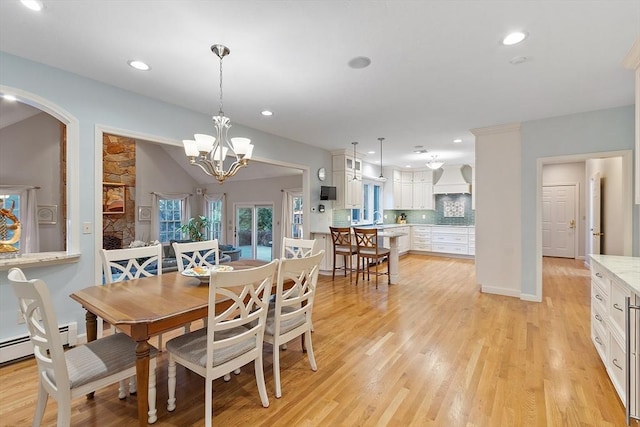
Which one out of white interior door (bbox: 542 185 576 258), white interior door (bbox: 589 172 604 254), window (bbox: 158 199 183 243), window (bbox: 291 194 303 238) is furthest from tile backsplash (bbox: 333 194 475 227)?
window (bbox: 158 199 183 243)

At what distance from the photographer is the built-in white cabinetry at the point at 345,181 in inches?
246

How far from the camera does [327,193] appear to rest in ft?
19.8

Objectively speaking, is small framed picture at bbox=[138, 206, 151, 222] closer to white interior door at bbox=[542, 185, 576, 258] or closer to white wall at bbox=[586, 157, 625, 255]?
white wall at bbox=[586, 157, 625, 255]

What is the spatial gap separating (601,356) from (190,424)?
3241mm

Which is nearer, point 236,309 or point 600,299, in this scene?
point 236,309

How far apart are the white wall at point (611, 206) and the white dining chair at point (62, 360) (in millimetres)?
7076

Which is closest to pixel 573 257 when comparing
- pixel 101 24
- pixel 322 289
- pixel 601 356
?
pixel 601 356

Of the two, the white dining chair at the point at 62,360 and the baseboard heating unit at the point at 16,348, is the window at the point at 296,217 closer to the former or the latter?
the baseboard heating unit at the point at 16,348

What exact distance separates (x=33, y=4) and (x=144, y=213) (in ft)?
20.5

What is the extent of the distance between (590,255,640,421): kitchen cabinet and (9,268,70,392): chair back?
3116 millimetres

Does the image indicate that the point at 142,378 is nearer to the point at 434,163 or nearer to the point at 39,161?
the point at 39,161

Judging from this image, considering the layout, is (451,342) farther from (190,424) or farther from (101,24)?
(101,24)

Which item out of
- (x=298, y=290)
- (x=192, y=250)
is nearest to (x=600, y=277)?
(x=298, y=290)

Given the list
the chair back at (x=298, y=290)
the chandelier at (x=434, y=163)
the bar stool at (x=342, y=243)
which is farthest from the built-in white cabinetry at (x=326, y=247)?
the chair back at (x=298, y=290)
